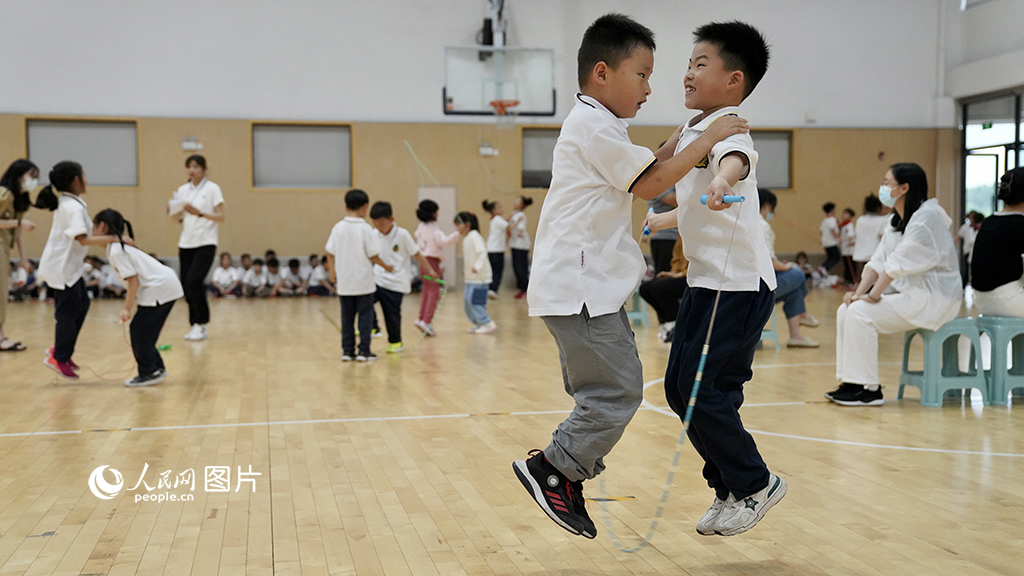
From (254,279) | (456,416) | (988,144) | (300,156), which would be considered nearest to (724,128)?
(456,416)

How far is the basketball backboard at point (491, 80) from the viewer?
13.2m

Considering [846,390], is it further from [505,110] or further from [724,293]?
[505,110]

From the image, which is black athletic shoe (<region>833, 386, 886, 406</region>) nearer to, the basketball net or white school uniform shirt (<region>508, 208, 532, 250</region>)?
white school uniform shirt (<region>508, 208, 532, 250</region>)

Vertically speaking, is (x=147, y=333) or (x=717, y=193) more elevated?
(x=717, y=193)

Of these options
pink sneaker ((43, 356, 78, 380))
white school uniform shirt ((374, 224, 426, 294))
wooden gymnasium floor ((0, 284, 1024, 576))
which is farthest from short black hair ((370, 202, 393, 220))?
pink sneaker ((43, 356, 78, 380))

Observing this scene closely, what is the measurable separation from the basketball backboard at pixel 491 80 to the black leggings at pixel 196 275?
21.5ft

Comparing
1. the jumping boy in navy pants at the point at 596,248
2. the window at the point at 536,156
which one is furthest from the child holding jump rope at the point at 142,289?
the window at the point at 536,156

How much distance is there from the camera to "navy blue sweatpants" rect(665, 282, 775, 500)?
217 cm

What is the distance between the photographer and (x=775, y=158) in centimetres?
1566

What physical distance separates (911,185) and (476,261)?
14.2ft

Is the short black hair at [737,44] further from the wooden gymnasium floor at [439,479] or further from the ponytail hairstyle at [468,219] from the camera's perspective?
the ponytail hairstyle at [468,219]

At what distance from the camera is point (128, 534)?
243 centimetres

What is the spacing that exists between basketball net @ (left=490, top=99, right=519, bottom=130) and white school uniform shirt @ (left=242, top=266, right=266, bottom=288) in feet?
15.2

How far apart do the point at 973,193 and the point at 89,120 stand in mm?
15343
